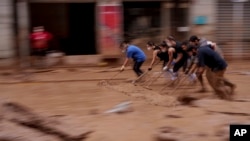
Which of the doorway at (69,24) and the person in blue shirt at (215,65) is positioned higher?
the doorway at (69,24)

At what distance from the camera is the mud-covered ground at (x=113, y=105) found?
21.2 feet

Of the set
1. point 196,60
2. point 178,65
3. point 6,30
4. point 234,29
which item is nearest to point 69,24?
point 6,30

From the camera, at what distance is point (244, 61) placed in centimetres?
1658

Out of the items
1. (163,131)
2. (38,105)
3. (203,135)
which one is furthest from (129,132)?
(38,105)

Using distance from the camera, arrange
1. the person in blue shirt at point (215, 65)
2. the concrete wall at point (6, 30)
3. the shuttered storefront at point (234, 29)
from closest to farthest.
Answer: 1. the person in blue shirt at point (215, 65)
2. the concrete wall at point (6, 30)
3. the shuttered storefront at point (234, 29)

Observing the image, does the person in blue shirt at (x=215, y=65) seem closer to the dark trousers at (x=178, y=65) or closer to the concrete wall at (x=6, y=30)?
the dark trousers at (x=178, y=65)

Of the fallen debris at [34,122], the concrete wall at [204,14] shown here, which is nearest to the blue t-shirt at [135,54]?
the concrete wall at [204,14]

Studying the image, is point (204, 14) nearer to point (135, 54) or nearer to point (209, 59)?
point (135, 54)

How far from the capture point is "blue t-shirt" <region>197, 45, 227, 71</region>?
9.73m

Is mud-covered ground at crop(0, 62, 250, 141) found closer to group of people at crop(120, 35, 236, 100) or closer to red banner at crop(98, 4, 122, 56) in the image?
group of people at crop(120, 35, 236, 100)

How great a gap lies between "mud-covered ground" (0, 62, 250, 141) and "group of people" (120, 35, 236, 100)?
319mm

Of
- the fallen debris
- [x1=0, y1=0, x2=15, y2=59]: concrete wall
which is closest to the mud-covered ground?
the fallen debris

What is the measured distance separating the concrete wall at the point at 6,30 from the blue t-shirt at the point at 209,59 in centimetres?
750

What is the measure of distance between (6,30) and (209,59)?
775 centimetres
